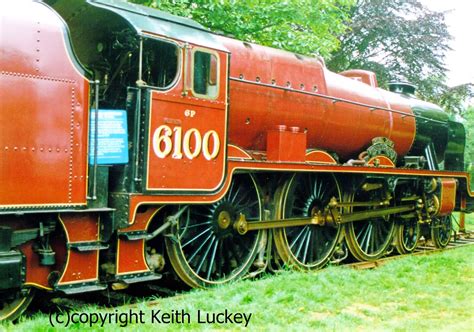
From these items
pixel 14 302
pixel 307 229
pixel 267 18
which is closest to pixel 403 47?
pixel 267 18

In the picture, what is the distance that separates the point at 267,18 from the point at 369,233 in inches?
193

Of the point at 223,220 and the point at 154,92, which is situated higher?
the point at 154,92

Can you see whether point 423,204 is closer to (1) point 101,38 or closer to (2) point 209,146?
(2) point 209,146

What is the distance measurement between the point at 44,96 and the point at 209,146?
6.81 feet

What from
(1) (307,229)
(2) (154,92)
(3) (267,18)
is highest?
(3) (267,18)

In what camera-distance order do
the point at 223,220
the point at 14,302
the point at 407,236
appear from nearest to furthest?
the point at 14,302 < the point at 223,220 < the point at 407,236

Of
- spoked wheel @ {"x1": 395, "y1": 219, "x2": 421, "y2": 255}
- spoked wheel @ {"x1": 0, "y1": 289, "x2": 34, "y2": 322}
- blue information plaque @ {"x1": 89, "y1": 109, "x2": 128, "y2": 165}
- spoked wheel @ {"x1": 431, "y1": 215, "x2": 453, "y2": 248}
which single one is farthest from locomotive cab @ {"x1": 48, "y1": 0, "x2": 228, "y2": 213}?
spoked wheel @ {"x1": 431, "y1": 215, "x2": 453, "y2": 248}

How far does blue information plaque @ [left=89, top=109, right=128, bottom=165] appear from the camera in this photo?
5.73 m

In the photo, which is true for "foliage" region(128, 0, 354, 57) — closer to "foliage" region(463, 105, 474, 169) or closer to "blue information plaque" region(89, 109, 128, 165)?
"blue information plaque" region(89, 109, 128, 165)

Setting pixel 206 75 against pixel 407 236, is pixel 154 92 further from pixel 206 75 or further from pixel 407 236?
pixel 407 236

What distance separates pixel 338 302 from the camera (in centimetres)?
612

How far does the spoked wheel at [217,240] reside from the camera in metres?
6.74

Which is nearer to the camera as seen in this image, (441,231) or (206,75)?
(206,75)

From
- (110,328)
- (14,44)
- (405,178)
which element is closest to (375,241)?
(405,178)
